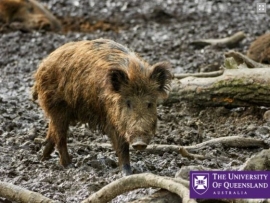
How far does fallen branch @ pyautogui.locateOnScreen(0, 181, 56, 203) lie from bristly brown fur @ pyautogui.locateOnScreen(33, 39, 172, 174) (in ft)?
3.61

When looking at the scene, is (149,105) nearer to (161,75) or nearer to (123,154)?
(161,75)

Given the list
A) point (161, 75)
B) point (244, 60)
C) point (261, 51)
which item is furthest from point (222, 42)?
point (161, 75)

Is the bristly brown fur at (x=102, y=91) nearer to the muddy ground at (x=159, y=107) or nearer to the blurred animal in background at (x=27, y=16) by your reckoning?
the muddy ground at (x=159, y=107)

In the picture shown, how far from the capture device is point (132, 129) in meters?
6.92

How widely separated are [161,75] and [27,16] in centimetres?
1000

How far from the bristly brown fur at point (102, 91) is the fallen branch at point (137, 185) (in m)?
1.04

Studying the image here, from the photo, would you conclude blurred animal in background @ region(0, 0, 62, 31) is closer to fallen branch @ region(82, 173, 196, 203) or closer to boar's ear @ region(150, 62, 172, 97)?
boar's ear @ region(150, 62, 172, 97)

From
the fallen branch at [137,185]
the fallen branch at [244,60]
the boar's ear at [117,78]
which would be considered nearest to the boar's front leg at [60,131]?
the boar's ear at [117,78]

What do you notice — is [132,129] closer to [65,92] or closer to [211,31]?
[65,92]

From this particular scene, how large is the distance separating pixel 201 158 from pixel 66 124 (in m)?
1.40

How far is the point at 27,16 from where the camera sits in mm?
16859

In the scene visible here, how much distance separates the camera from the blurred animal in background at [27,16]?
16297 millimetres

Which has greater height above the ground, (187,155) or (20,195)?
(20,195)

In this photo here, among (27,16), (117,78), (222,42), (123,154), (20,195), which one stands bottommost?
(27,16)
